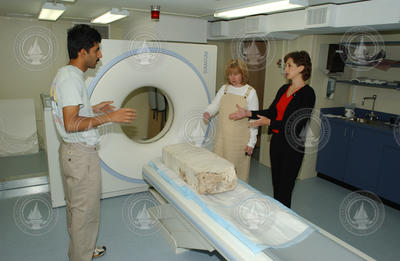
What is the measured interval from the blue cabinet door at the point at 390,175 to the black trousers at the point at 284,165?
1.37 metres

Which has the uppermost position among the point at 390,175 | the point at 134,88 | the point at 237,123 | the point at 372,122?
the point at 134,88

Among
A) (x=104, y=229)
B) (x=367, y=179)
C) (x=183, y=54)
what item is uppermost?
(x=183, y=54)

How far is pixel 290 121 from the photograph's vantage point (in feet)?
6.88

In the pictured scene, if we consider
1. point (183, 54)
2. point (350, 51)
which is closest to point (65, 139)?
point (183, 54)

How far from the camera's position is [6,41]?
13.0 ft

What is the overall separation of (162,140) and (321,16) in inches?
70.3

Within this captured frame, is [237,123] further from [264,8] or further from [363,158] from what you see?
[363,158]

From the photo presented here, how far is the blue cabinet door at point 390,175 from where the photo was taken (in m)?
2.95

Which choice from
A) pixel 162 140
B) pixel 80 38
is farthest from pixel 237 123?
pixel 80 38

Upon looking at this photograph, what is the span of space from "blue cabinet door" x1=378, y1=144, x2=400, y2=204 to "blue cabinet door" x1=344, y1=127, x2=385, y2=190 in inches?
2.2

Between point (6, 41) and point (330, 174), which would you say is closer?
point (330, 174)

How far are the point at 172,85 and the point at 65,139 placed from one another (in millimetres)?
1263

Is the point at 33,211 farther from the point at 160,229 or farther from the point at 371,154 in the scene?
the point at 371,154

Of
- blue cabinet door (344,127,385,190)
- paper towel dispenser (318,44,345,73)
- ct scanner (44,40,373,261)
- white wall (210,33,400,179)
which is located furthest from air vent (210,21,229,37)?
blue cabinet door (344,127,385,190)
